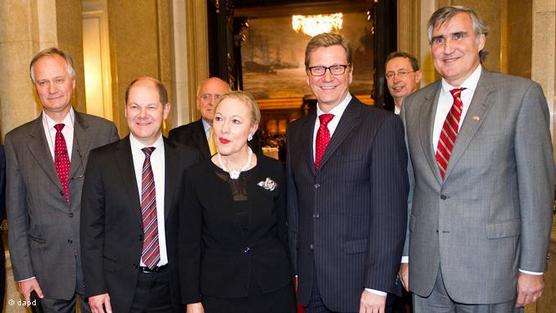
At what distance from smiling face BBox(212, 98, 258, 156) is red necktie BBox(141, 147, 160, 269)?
50cm

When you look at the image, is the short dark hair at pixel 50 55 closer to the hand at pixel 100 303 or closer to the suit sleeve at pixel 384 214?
the hand at pixel 100 303

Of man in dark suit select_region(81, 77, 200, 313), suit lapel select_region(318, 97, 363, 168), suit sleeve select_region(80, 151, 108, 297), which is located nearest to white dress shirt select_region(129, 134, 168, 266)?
man in dark suit select_region(81, 77, 200, 313)

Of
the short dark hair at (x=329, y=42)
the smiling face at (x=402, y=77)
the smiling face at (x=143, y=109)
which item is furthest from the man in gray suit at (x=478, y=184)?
the smiling face at (x=402, y=77)

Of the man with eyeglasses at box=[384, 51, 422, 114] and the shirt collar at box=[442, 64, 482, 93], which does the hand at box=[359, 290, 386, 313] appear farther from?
the man with eyeglasses at box=[384, 51, 422, 114]

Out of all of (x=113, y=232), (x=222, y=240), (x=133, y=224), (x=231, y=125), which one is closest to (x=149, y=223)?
(x=133, y=224)

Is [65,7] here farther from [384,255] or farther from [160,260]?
[384,255]

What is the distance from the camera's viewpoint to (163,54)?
6016mm

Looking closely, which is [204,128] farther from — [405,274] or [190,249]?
[405,274]

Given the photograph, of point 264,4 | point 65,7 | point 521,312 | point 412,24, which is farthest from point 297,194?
point 264,4

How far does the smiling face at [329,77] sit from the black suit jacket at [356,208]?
11 centimetres

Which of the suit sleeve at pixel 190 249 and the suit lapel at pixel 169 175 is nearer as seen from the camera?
the suit sleeve at pixel 190 249

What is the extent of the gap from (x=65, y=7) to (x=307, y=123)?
273cm

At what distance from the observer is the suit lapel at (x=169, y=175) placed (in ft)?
8.14

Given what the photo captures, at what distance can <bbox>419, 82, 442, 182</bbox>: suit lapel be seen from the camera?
219 cm
